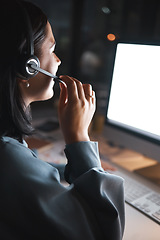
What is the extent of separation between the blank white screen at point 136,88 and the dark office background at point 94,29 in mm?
475

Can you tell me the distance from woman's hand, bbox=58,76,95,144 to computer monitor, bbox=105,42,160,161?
0.77 ft

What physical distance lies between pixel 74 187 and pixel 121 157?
19.9 inches

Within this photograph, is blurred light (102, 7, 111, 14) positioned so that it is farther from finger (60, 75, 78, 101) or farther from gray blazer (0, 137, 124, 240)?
gray blazer (0, 137, 124, 240)

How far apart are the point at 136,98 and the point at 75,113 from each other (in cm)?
31

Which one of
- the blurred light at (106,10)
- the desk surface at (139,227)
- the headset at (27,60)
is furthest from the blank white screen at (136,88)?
the blurred light at (106,10)

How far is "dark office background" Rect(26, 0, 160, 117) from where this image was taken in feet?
4.26

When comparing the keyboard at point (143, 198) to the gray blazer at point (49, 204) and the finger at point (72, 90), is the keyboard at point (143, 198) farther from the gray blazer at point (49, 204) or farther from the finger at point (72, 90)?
the finger at point (72, 90)

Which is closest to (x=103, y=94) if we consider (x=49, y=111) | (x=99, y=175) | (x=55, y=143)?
(x=49, y=111)

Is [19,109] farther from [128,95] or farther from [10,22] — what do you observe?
[128,95]

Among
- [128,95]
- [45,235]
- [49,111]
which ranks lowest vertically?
[49,111]

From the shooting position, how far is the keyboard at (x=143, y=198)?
60 cm

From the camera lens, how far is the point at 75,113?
0.64 m

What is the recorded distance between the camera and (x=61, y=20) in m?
1.60

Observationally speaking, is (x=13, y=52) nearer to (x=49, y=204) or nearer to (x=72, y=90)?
(x=72, y=90)
